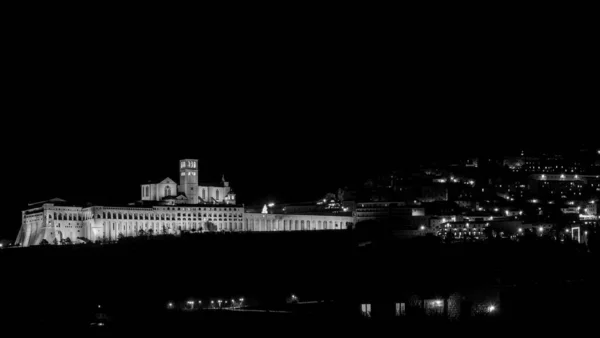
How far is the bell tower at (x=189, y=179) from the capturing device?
6002cm

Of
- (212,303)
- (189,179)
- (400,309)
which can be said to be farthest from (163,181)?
(400,309)

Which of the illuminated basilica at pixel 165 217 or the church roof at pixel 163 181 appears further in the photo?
the church roof at pixel 163 181

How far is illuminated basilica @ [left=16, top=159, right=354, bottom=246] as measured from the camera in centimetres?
5138

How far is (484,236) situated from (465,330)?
2666cm

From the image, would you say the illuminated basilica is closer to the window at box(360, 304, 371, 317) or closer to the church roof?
the church roof

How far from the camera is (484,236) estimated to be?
50.0 metres

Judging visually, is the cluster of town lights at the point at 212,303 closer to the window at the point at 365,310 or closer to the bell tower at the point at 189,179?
the window at the point at 365,310

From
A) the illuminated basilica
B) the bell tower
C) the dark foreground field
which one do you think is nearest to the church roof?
the illuminated basilica

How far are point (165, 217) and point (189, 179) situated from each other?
542 centimetres

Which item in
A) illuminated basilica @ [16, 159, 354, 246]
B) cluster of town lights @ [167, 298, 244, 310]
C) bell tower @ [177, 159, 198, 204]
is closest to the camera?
cluster of town lights @ [167, 298, 244, 310]

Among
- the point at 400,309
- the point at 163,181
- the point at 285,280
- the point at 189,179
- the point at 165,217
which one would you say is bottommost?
the point at 400,309

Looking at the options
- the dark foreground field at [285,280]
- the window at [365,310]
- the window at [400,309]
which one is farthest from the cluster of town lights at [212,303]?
the window at [400,309]

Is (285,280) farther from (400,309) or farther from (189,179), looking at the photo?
(189,179)

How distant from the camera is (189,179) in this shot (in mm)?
60156
